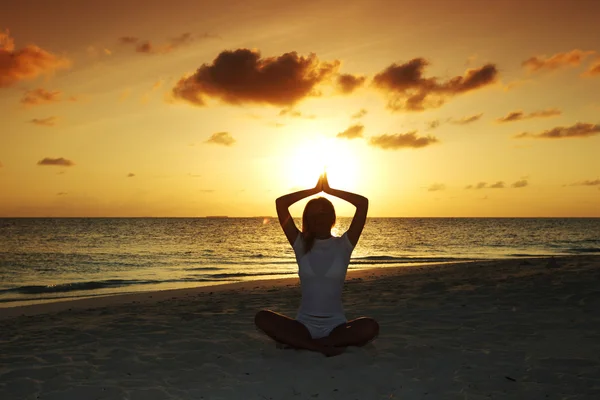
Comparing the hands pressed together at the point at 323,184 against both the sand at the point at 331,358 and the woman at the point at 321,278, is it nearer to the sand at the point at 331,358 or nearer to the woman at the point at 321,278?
the woman at the point at 321,278

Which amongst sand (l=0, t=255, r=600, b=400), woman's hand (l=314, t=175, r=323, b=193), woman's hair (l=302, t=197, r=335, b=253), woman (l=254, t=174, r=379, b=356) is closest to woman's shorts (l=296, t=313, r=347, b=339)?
woman (l=254, t=174, r=379, b=356)

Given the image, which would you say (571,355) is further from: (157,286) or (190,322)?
(157,286)

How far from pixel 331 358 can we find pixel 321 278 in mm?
1159

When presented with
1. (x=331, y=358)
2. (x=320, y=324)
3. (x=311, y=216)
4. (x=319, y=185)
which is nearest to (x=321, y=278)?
(x=320, y=324)

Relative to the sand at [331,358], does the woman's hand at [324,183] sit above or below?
above

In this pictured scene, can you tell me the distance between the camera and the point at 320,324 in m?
6.79

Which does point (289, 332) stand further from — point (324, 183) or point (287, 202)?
point (324, 183)

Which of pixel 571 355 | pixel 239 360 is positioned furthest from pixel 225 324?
pixel 571 355

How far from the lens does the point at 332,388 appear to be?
5.79m

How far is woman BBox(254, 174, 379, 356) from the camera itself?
6.50 metres

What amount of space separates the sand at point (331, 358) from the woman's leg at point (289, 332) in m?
0.14

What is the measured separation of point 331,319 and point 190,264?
27.6 meters

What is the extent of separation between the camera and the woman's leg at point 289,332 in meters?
6.79

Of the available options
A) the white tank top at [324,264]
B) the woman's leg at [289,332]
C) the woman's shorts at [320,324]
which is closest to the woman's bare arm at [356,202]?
the white tank top at [324,264]
